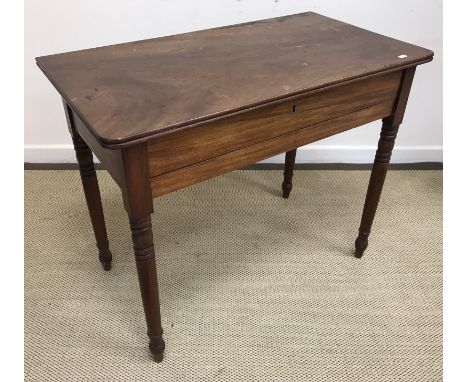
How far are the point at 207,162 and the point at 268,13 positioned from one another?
104 cm

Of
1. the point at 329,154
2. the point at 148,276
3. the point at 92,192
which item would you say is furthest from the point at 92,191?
the point at 329,154

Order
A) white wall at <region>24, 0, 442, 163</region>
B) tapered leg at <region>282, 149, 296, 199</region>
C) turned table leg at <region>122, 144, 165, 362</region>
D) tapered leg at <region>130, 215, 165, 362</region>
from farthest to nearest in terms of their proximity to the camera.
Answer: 1. tapered leg at <region>282, 149, 296, 199</region>
2. white wall at <region>24, 0, 442, 163</region>
3. tapered leg at <region>130, 215, 165, 362</region>
4. turned table leg at <region>122, 144, 165, 362</region>

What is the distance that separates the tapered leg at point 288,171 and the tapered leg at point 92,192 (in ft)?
2.61

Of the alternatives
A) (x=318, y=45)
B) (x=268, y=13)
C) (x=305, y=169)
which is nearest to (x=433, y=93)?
(x=305, y=169)

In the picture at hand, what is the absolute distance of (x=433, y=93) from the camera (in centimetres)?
202

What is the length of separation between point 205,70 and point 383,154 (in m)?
0.63

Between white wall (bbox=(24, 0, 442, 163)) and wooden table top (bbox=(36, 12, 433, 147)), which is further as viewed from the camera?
white wall (bbox=(24, 0, 442, 163))

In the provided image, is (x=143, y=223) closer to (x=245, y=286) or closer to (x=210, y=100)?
(x=210, y=100)

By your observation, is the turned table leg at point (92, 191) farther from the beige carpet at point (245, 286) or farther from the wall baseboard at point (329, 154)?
the wall baseboard at point (329, 154)

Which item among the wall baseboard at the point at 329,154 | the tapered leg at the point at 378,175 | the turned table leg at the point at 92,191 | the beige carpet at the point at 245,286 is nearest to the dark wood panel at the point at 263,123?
the tapered leg at the point at 378,175

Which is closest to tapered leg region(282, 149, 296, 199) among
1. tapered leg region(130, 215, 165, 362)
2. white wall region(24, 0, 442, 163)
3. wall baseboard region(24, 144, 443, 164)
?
wall baseboard region(24, 144, 443, 164)

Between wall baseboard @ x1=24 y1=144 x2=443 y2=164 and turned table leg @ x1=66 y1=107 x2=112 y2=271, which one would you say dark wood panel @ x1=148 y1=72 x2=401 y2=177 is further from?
wall baseboard @ x1=24 y1=144 x2=443 y2=164

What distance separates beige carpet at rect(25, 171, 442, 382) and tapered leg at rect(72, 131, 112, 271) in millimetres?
90

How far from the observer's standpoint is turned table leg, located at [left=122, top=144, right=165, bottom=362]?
0.90m
